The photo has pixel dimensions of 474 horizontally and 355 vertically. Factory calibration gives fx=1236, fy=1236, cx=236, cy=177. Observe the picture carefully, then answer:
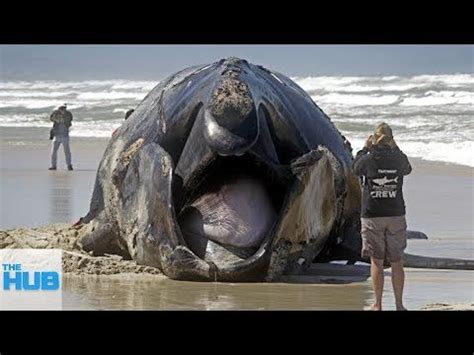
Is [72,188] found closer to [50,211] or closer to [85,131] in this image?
[50,211]

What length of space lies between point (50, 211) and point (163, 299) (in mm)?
5890

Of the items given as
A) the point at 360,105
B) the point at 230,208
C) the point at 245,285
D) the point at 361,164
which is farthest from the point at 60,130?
the point at 360,105

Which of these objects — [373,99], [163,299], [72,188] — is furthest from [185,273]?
[373,99]

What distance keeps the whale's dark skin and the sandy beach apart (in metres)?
0.28

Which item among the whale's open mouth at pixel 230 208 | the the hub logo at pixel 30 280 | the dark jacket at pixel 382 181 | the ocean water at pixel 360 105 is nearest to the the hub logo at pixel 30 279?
the the hub logo at pixel 30 280

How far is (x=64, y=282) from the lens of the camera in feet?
36.2

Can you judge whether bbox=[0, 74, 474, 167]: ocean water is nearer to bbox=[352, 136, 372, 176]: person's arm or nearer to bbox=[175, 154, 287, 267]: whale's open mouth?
bbox=[175, 154, 287, 267]: whale's open mouth

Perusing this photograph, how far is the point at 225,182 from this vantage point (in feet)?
36.2

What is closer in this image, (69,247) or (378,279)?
(378,279)

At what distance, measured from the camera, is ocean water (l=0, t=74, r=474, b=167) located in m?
28.3

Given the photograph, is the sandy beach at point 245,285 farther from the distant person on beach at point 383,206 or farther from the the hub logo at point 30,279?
the distant person on beach at point 383,206

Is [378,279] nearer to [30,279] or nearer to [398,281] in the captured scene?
[398,281]

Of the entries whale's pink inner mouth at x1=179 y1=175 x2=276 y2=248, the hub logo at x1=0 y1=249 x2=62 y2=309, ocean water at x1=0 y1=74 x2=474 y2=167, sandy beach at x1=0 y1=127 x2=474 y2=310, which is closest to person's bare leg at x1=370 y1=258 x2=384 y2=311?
sandy beach at x1=0 y1=127 x2=474 y2=310

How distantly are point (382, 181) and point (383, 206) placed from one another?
0.64 ft
